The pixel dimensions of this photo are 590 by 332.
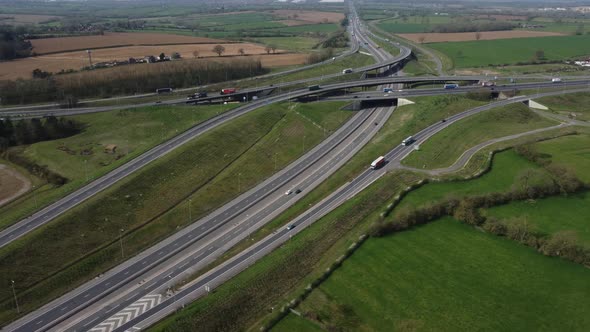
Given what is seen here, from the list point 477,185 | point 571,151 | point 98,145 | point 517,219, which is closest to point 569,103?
point 571,151

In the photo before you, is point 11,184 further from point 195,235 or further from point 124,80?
point 124,80

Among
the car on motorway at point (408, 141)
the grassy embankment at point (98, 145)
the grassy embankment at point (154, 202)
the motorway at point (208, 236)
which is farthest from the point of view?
the car on motorway at point (408, 141)

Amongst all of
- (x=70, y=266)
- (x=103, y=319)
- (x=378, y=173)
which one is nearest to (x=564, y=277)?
(x=378, y=173)

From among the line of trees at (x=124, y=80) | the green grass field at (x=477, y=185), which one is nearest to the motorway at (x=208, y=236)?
the green grass field at (x=477, y=185)

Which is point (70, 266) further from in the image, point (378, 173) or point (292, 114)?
point (292, 114)

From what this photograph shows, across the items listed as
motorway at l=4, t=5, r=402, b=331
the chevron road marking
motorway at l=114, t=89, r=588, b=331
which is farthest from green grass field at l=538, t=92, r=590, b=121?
the chevron road marking

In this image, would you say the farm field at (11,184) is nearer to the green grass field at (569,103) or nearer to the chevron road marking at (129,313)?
the chevron road marking at (129,313)
